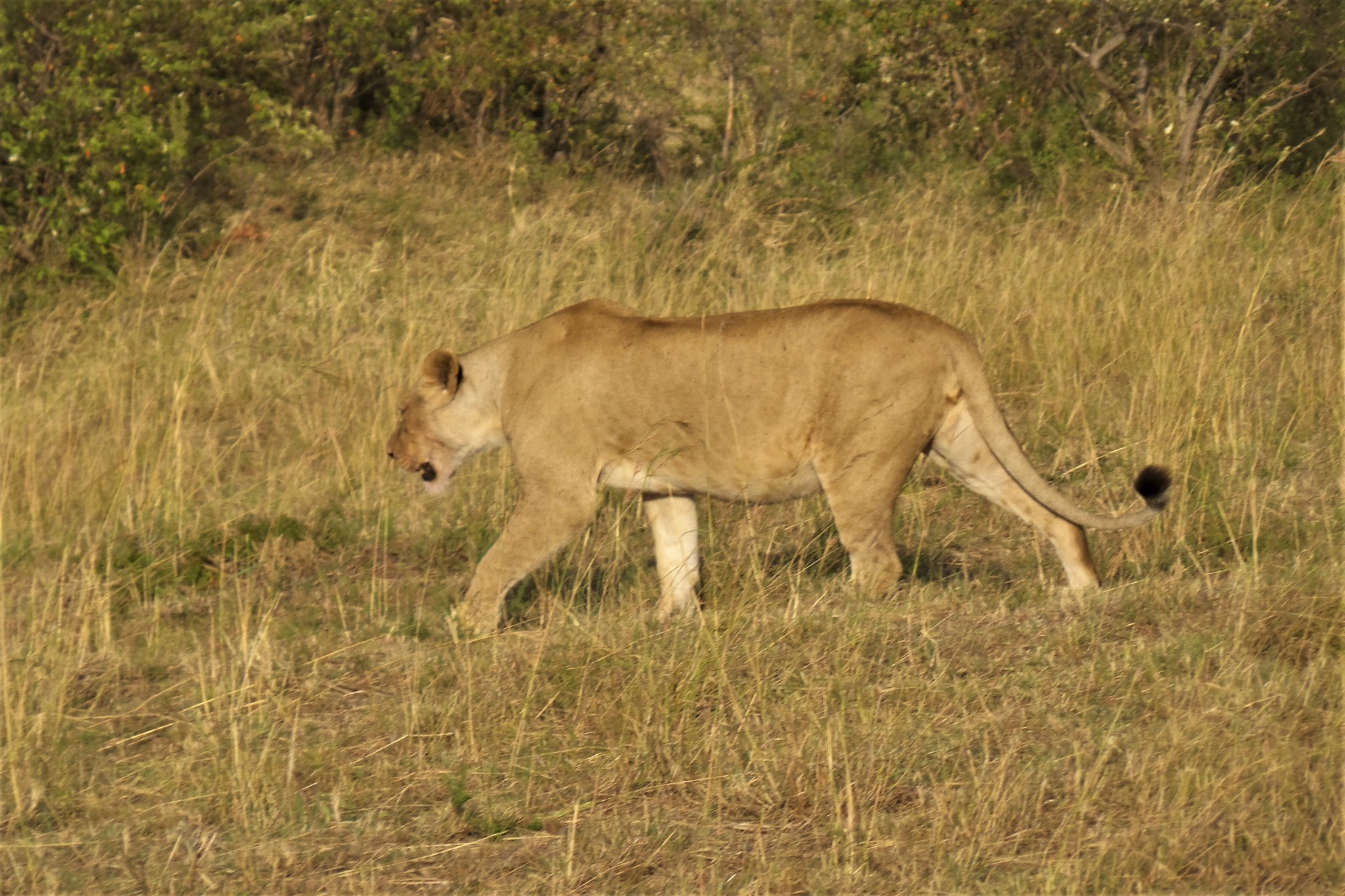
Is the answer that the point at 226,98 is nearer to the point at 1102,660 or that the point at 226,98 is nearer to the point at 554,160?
the point at 554,160

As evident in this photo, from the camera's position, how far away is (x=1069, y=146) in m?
9.88

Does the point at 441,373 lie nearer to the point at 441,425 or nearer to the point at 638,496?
the point at 441,425

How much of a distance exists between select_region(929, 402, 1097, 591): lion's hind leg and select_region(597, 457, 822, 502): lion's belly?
44cm

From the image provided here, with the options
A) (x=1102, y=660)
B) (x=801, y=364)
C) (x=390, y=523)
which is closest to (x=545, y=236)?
(x=390, y=523)

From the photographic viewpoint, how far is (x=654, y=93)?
37.3 feet

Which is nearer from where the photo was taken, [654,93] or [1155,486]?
[1155,486]

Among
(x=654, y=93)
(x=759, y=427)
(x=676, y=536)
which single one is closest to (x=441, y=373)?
(x=676, y=536)

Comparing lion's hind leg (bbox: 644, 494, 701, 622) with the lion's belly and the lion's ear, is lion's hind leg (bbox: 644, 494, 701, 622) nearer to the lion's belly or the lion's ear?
the lion's belly

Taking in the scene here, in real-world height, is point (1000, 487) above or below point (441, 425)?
below

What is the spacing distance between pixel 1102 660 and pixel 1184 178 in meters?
5.15

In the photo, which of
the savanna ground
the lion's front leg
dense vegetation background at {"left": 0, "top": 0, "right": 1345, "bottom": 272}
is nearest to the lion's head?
the savanna ground

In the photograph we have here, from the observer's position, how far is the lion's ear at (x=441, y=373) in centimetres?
557

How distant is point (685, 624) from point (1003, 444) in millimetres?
1138

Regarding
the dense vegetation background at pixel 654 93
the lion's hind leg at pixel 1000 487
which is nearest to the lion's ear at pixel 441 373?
the lion's hind leg at pixel 1000 487
